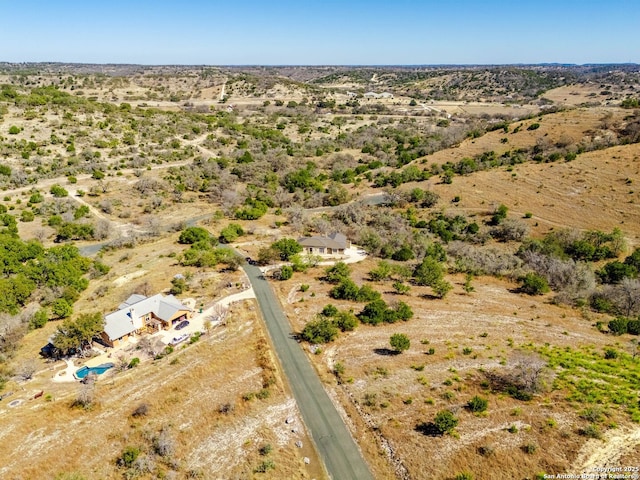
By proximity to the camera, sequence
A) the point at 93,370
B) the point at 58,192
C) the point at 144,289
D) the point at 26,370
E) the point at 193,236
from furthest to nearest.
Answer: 1. the point at 58,192
2. the point at 193,236
3. the point at 144,289
4. the point at 93,370
5. the point at 26,370

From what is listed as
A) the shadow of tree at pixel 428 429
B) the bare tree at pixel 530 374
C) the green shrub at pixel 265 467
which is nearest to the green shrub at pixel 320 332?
the shadow of tree at pixel 428 429

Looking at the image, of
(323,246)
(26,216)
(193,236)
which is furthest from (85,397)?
(26,216)

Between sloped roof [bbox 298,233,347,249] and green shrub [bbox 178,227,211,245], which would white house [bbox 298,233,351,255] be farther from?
green shrub [bbox 178,227,211,245]

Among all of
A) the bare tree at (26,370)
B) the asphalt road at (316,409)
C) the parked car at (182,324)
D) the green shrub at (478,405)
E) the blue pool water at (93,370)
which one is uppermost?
the green shrub at (478,405)

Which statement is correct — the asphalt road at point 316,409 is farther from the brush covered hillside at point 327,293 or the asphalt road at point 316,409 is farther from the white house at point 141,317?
the white house at point 141,317

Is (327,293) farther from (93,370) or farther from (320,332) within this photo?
(93,370)

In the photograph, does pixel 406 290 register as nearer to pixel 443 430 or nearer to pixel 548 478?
pixel 443 430
